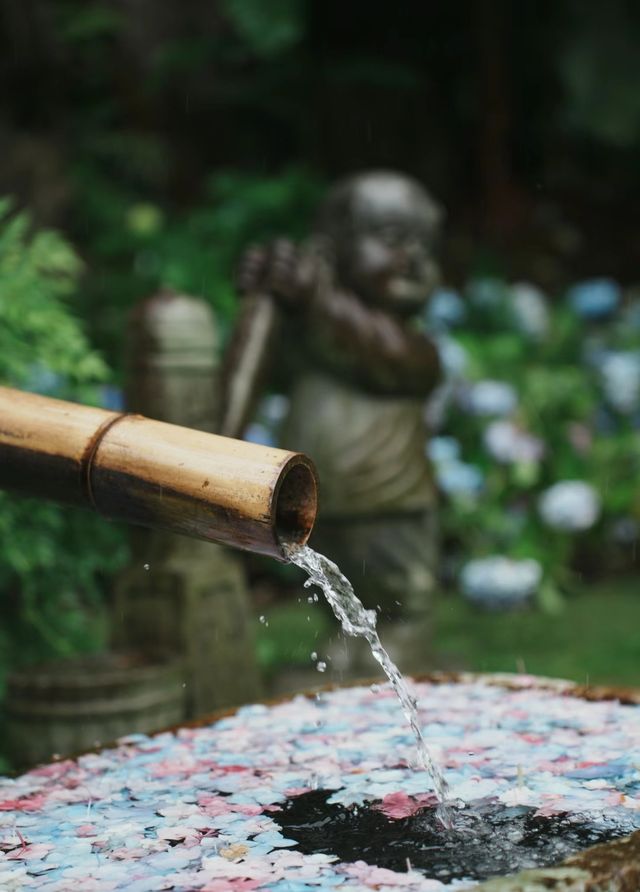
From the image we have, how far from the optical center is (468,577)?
20.5 ft

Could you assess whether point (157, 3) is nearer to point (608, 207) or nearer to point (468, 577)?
point (608, 207)

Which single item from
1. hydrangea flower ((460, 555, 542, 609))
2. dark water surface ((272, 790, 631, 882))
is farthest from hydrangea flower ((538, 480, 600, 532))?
dark water surface ((272, 790, 631, 882))

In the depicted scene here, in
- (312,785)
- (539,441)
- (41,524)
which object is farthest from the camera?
(539,441)

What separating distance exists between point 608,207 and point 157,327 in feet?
22.5

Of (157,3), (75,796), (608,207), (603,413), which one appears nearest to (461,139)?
(608,207)

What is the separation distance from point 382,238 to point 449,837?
3.03m

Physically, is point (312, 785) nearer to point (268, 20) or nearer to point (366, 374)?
point (366, 374)

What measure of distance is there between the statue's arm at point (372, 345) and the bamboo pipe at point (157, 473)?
7.83ft

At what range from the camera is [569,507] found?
21.5 feet

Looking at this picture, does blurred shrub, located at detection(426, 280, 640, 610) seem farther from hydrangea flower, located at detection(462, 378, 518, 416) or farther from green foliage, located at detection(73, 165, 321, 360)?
green foliage, located at detection(73, 165, 321, 360)

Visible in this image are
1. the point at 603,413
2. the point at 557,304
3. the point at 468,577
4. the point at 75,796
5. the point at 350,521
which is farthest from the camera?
the point at 557,304

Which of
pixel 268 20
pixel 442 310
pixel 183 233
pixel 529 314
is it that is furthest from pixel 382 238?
pixel 183 233

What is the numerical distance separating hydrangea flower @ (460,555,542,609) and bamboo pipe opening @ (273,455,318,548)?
4086mm

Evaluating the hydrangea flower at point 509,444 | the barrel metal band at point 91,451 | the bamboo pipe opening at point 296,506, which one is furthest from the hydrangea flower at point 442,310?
the barrel metal band at point 91,451
